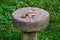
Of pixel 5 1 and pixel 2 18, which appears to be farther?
pixel 5 1

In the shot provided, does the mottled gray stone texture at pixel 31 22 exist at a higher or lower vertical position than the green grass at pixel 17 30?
higher

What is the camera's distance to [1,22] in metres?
5.98

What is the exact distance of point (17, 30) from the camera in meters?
5.70

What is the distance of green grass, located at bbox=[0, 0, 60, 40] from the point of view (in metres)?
5.52

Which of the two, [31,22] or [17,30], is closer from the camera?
[31,22]

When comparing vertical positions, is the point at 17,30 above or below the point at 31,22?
below

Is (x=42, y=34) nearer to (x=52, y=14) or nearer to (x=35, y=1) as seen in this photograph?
(x=52, y=14)

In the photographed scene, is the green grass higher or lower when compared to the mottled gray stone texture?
lower

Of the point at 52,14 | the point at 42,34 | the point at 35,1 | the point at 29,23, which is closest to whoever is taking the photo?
the point at 29,23

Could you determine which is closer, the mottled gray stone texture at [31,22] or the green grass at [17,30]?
the mottled gray stone texture at [31,22]

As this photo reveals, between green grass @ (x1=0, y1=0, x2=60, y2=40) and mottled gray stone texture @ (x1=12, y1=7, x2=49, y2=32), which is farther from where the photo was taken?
green grass @ (x1=0, y1=0, x2=60, y2=40)

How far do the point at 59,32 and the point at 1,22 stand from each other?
128 cm

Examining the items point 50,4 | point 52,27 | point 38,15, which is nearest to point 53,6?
point 50,4

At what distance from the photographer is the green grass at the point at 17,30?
217 inches
